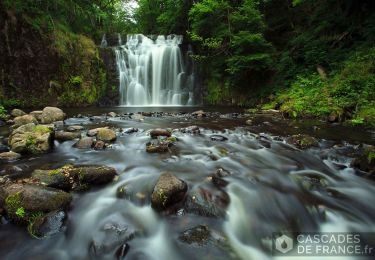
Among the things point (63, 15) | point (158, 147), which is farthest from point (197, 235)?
point (63, 15)

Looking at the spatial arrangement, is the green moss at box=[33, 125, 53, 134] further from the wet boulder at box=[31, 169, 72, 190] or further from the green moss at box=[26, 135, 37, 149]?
the wet boulder at box=[31, 169, 72, 190]

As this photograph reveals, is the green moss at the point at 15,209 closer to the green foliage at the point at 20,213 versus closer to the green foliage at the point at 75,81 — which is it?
the green foliage at the point at 20,213

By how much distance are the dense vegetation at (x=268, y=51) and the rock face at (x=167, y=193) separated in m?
7.08

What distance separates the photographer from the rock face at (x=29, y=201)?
108 inches

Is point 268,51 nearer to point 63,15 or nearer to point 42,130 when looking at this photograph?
point 42,130

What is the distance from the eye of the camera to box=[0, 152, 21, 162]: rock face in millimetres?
4565

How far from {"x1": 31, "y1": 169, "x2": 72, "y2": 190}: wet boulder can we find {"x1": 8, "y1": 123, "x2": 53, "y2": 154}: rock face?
1673 millimetres

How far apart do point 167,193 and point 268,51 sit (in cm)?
1300

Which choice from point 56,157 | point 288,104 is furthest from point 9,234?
point 288,104

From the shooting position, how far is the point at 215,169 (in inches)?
168

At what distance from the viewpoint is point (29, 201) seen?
9.20 ft

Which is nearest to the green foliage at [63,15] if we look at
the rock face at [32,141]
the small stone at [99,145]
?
the rock face at [32,141]

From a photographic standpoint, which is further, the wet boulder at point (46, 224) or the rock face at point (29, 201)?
the rock face at point (29, 201)

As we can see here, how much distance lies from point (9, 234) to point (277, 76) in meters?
13.3
